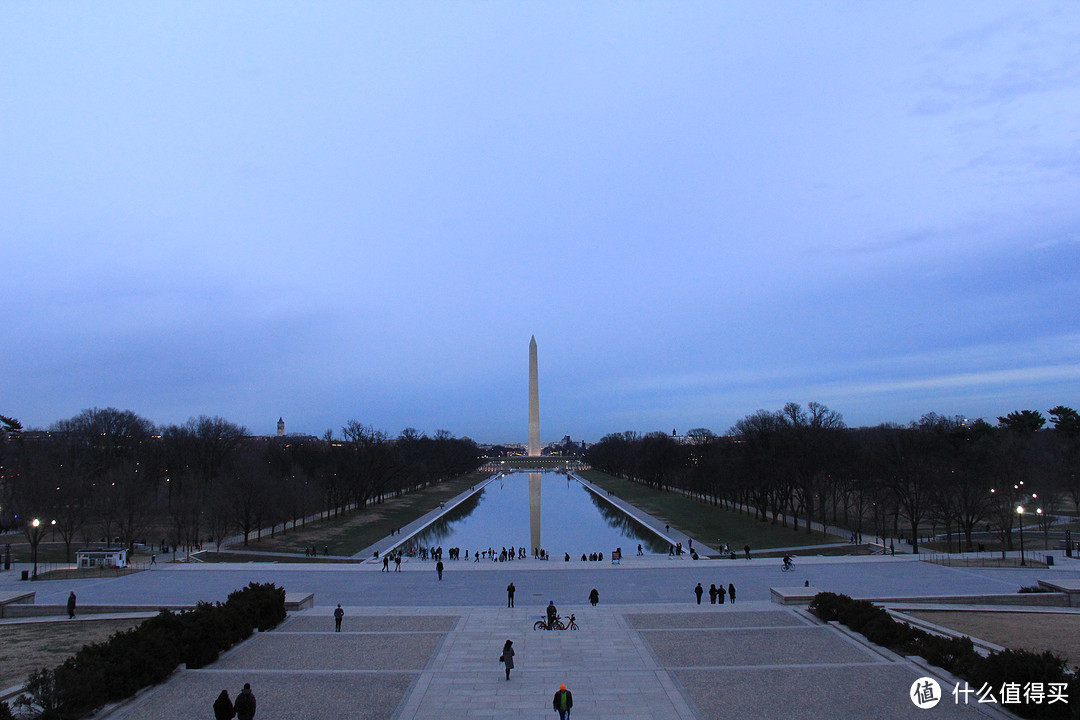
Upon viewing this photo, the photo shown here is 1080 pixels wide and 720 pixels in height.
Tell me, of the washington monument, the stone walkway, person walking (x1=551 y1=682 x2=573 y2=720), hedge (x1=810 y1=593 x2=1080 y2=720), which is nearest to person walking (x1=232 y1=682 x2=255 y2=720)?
the stone walkway

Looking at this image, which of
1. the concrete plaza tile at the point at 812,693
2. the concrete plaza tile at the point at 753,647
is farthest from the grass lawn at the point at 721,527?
the concrete plaza tile at the point at 812,693

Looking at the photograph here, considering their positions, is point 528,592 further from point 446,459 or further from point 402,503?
point 446,459

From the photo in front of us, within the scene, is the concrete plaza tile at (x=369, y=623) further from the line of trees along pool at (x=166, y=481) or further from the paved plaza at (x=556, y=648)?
the line of trees along pool at (x=166, y=481)

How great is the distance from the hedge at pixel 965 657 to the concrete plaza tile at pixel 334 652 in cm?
1037

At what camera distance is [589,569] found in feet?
99.3

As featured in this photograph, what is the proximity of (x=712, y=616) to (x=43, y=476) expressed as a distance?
40992mm

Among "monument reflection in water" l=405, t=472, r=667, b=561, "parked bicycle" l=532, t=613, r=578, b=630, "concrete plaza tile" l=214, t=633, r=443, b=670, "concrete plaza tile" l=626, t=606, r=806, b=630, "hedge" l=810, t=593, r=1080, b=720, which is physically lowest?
"monument reflection in water" l=405, t=472, r=667, b=561

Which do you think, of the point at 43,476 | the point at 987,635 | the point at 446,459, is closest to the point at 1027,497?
the point at 987,635

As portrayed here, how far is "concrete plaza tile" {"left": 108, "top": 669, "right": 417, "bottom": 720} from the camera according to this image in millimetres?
11789

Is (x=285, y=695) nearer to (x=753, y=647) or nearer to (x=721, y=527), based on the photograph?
(x=753, y=647)

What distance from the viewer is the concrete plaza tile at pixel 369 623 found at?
18594mm

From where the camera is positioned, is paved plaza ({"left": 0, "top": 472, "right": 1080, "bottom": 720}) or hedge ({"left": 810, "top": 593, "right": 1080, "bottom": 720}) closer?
hedge ({"left": 810, "top": 593, "right": 1080, "bottom": 720})

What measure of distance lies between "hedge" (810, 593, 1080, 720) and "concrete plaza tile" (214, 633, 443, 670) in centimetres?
1037

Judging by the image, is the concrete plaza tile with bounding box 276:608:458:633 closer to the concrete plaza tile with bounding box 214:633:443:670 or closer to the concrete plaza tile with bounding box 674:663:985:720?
the concrete plaza tile with bounding box 214:633:443:670
